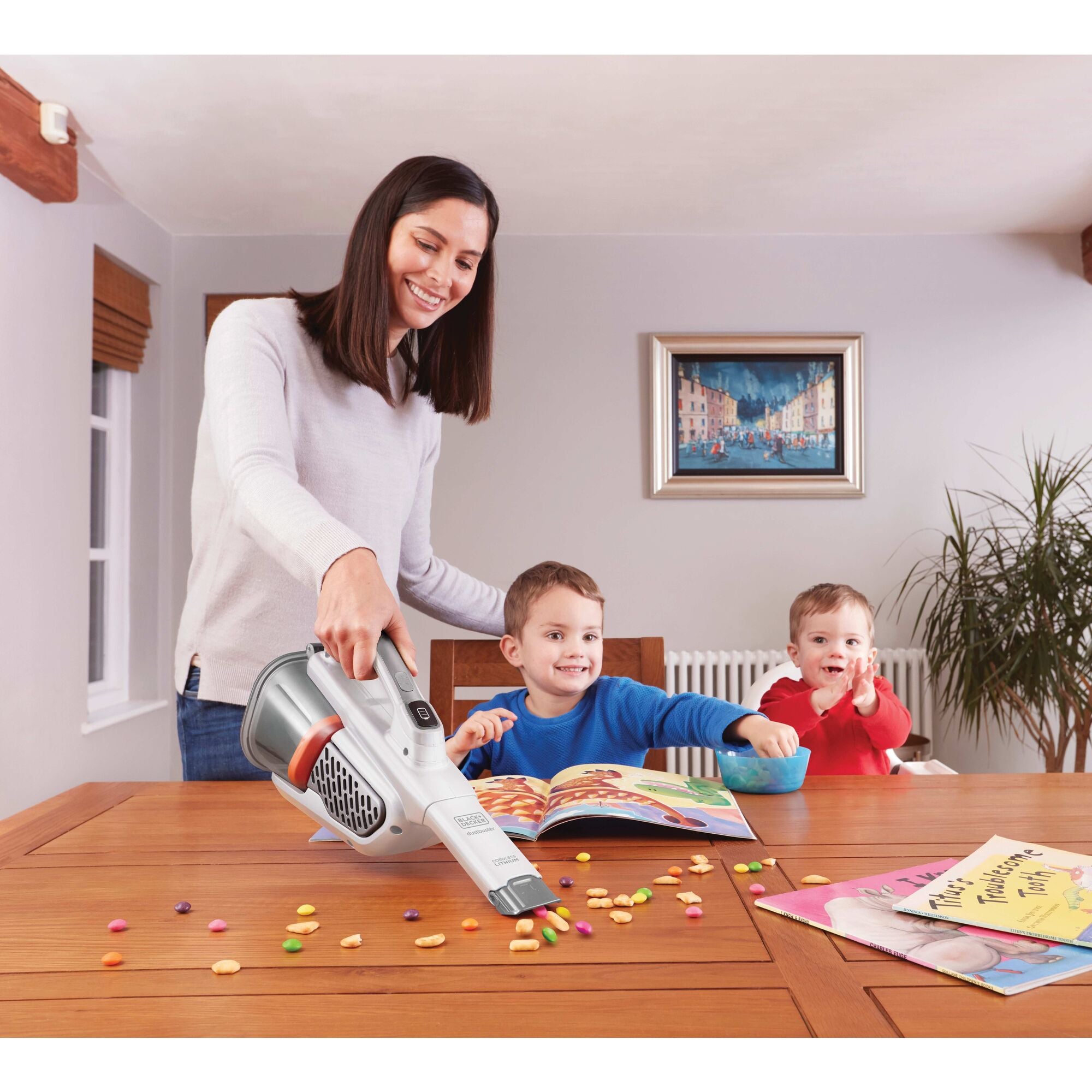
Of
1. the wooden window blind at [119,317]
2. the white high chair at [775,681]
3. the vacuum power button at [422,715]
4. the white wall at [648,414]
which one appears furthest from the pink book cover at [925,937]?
the wooden window blind at [119,317]

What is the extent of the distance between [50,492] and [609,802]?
8.63 feet

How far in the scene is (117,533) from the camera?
3617 millimetres

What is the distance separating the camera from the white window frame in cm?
359

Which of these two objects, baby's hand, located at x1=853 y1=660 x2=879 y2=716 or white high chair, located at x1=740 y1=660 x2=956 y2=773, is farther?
white high chair, located at x1=740 y1=660 x2=956 y2=773

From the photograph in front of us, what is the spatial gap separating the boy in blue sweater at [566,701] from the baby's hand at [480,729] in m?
0.13

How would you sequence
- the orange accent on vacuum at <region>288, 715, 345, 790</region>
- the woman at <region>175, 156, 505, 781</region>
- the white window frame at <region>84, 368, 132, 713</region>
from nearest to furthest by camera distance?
1. the orange accent on vacuum at <region>288, 715, 345, 790</region>
2. the woman at <region>175, 156, 505, 781</region>
3. the white window frame at <region>84, 368, 132, 713</region>

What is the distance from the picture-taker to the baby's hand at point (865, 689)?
1540 millimetres

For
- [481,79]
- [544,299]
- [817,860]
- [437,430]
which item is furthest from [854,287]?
[817,860]

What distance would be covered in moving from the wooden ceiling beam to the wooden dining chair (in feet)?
6.83

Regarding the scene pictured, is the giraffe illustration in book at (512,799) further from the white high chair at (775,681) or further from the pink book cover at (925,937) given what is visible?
the white high chair at (775,681)

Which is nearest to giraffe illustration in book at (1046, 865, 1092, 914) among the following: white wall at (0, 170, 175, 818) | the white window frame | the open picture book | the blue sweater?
the open picture book

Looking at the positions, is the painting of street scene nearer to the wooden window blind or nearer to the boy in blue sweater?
the wooden window blind

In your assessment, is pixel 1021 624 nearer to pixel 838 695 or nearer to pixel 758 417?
pixel 758 417

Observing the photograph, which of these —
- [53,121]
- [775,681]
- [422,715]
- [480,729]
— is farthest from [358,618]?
[53,121]
